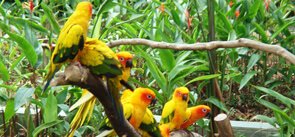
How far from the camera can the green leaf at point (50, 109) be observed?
2359 millimetres

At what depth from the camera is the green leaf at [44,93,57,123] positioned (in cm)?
236

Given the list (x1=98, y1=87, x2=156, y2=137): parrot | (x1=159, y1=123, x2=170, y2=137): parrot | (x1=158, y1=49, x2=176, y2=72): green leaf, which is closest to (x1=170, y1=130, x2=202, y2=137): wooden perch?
(x1=159, y1=123, x2=170, y2=137): parrot

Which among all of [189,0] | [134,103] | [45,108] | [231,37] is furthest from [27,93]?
[189,0]

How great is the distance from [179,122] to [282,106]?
139 cm

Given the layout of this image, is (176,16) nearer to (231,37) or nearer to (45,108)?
(231,37)

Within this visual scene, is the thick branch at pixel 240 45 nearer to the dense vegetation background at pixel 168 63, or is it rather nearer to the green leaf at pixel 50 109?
the green leaf at pixel 50 109

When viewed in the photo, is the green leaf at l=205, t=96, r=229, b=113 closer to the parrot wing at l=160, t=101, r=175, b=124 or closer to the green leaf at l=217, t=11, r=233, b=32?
the parrot wing at l=160, t=101, r=175, b=124

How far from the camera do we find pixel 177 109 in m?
2.39

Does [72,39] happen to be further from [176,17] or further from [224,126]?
[176,17]

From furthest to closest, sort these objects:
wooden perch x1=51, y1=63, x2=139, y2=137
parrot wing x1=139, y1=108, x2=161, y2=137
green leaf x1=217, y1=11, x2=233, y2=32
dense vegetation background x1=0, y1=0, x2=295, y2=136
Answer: green leaf x1=217, y1=11, x2=233, y2=32 → dense vegetation background x1=0, y1=0, x2=295, y2=136 → parrot wing x1=139, y1=108, x2=161, y2=137 → wooden perch x1=51, y1=63, x2=139, y2=137

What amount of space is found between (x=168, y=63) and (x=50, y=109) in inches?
25.8

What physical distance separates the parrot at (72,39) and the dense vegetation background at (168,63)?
50cm

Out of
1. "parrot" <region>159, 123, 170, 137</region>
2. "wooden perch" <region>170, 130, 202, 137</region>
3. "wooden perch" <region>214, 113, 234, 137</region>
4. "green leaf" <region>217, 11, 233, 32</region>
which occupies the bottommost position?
"wooden perch" <region>170, 130, 202, 137</region>

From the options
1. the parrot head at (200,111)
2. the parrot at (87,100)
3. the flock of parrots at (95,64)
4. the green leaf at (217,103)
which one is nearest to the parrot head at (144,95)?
the flock of parrots at (95,64)
